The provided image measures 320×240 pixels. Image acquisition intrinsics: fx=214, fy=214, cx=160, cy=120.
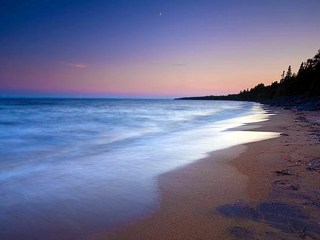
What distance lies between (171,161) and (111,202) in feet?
8.71

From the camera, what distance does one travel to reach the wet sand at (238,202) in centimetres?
248

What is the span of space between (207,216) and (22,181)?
13.3ft

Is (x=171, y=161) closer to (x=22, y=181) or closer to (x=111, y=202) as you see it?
(x=111, y=202)

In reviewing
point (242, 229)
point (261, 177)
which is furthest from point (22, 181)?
point (261, 177)

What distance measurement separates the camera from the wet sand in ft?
8.14

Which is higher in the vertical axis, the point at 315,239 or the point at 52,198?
the point at 315,239

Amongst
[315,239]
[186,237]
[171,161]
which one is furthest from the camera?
[171,161]

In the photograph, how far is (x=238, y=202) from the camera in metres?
3.16

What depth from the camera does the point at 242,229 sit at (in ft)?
8.13

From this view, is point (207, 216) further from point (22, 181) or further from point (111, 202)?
point (22, 181)

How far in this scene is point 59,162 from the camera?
6.41 metres

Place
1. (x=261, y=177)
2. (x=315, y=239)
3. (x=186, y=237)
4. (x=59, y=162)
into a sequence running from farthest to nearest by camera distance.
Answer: (x=59, y=162), (x=261, y=177), (x=186, y=237), (x=315, y=239)

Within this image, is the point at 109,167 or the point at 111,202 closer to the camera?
the point at 111,202

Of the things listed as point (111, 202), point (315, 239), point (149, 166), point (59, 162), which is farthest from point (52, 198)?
point (315, 239)
